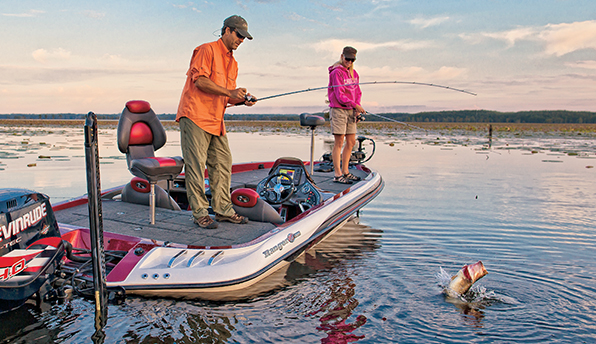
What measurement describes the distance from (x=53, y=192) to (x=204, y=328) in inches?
243

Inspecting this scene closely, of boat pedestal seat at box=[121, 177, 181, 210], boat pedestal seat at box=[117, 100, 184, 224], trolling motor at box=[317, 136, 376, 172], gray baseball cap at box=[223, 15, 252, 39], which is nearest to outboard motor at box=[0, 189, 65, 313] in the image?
boat pedestal seat at box=[117, 100, 184, 224]

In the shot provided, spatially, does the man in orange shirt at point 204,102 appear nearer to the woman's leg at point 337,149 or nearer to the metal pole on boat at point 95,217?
the metal pole on boat at point 95,217

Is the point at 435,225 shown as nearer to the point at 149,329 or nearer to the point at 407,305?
the point at 407,305

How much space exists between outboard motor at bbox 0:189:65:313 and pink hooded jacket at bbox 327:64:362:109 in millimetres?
4355

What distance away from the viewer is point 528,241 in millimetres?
5395

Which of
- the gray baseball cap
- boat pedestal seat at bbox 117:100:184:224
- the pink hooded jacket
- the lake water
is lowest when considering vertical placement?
the lake water

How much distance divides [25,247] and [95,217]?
0.50 m

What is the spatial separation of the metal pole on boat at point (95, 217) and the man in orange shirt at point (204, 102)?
125 centimetres

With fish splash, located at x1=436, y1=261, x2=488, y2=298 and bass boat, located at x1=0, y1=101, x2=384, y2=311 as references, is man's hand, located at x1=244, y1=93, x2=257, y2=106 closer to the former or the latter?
bass boat, located at x1=0, y1=101, x2=384, y2=311

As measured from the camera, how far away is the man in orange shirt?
3830 millimetres

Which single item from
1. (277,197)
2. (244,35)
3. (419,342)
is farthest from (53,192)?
(419,342)

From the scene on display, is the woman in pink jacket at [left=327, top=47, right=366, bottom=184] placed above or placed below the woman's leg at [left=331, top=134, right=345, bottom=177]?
above

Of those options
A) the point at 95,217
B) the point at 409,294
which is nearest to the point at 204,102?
Result: the point at 95,217

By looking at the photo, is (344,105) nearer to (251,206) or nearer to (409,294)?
(251,206)
